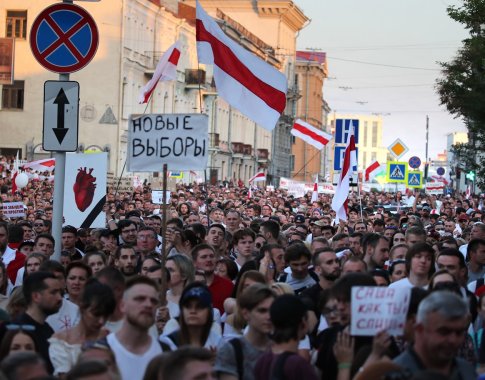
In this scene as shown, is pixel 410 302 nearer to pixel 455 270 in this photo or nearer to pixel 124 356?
pixel 124 356

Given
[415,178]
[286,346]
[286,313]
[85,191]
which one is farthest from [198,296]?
[415,178]

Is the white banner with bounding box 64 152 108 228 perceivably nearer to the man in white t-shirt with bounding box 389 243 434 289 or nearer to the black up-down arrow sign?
the black up-down arrow sign

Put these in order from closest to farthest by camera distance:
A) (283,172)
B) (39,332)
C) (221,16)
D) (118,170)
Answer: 1. (39,332)
2. (118,170)
3. (221,16)
4. (283,172)

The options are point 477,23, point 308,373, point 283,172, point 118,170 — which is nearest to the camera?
point 308,373

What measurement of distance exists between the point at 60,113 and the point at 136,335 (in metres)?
4.72

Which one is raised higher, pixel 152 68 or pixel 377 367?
pixel 152 68

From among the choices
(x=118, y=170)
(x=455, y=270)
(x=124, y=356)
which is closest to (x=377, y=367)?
(x=124, y=356)

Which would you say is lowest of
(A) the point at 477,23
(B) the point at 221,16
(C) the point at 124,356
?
(C) the point at 124,356

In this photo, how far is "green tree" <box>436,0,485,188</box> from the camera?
21.9 metres

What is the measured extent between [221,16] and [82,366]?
8361 centimetres

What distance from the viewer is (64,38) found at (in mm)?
11961

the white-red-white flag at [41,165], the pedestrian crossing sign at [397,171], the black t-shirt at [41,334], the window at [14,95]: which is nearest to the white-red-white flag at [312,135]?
the pedestrian crossing sign at [397,171]

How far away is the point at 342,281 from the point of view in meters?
7.95

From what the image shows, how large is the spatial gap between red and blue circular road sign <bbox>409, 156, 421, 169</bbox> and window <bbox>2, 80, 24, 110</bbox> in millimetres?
23355
